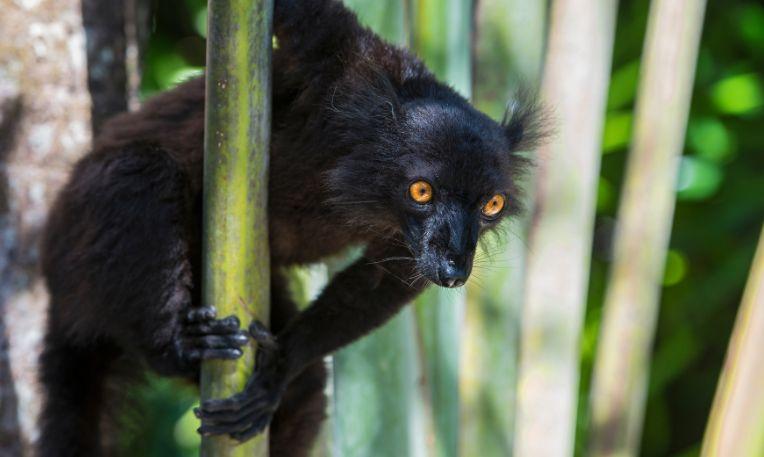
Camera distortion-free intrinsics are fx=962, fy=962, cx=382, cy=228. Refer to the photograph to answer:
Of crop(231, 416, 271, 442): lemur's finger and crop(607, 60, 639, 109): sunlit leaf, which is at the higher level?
crop(607, 60, 639, 109): sunlit leaf

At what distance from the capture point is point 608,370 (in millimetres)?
2934

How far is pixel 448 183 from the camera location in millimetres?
2781

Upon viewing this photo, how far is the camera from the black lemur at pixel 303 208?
283 cm

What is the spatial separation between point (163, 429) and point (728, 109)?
3487mm

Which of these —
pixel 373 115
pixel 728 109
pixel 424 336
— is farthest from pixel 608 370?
pixel 728 109

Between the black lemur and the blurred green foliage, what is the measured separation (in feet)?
6.94

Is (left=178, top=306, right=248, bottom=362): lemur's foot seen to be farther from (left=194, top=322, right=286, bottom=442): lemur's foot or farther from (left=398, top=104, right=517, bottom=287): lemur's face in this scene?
(left=398, top=104, right=517, bottom=287): lemur's face

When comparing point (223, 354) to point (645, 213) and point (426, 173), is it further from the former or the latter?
point (645, 213)

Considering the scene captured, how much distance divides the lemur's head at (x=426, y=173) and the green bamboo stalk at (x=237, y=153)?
0.52 metres

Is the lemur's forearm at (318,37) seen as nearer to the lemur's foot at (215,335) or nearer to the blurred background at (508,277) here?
the blurred background at (508,277)

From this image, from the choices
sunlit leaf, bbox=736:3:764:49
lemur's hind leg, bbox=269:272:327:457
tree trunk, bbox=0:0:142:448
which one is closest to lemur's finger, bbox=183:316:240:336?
lemur's hind leg, bbox=269:272:327:457

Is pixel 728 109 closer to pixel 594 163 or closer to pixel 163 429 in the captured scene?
pixel 594 163

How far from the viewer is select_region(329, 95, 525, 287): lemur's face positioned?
2721 millimetres

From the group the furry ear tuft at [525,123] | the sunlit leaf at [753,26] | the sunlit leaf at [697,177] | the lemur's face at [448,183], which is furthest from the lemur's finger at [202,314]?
the sunlit leaf at [753,26]
